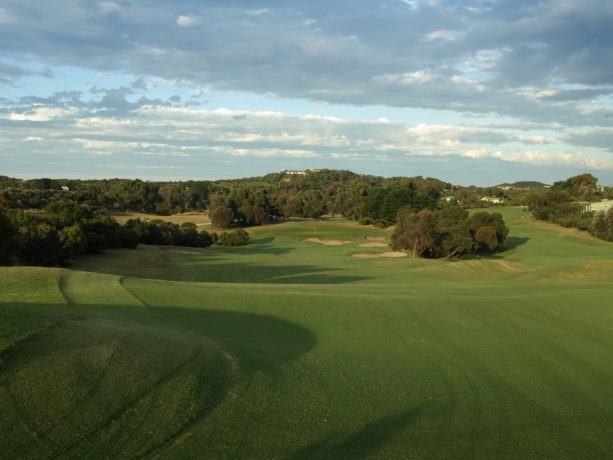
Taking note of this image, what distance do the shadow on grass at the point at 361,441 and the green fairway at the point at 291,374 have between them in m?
0.04

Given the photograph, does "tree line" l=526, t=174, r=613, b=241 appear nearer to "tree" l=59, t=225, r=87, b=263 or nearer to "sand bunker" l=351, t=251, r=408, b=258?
"sand bunker" l=351, t=251, r=408, b=258

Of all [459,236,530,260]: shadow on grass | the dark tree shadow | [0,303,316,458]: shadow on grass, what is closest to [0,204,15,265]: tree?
[0,303,316,458]: shadow on grass

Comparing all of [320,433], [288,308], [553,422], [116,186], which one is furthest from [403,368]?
[116,186]

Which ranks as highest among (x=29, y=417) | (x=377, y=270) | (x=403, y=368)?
(x=29, y=417)

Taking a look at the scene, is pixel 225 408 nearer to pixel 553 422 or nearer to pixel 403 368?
pixel 403 368

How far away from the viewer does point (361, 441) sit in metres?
9.96

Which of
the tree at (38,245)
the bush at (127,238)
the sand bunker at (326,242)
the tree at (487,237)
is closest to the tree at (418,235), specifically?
the tree at (487,237)

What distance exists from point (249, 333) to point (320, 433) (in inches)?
308

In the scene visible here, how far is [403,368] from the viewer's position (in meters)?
14.7

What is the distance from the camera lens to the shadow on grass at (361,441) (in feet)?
30.6

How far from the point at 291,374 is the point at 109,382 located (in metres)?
4.40

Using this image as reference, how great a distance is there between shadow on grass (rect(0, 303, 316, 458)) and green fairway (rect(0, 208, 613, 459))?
34 millimetres

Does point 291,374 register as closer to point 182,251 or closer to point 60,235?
point 60,235

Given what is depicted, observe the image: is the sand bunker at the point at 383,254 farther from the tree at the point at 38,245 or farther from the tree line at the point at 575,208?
the tree at the point at 38,245
